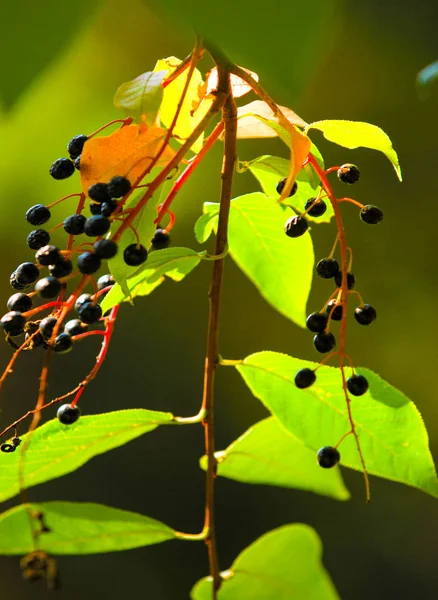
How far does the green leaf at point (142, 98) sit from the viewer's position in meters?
0.54

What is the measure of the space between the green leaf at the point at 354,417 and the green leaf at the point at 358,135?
0.20 m

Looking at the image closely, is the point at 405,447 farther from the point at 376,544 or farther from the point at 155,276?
the point at 376,544

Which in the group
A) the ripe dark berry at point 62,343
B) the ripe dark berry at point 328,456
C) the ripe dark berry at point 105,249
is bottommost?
the ripe dark berry at point 328,456

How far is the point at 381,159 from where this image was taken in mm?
2943

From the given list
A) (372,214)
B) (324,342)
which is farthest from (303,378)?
(372,214)

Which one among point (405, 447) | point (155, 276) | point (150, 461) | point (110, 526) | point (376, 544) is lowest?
point (376, 544)

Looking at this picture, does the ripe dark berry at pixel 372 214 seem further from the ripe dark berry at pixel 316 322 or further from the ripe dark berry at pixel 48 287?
the ripe dark berry at pixel 48 287

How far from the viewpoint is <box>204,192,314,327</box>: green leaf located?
2.56ft

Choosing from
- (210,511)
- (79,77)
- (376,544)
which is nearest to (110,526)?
(210,511)

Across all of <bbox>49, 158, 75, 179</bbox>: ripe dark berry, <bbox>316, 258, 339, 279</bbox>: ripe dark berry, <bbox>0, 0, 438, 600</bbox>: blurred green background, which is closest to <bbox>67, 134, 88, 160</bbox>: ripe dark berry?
<bbox>49, 158, 75, 179</bbox>: ripe dark berry

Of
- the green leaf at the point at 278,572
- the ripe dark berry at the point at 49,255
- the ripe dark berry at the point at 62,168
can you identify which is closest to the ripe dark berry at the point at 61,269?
the ripe dark berry at the point at 49,255

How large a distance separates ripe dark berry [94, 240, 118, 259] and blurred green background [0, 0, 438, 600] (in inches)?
84.0

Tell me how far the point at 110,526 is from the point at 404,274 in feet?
7.64

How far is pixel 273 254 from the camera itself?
80 cm
